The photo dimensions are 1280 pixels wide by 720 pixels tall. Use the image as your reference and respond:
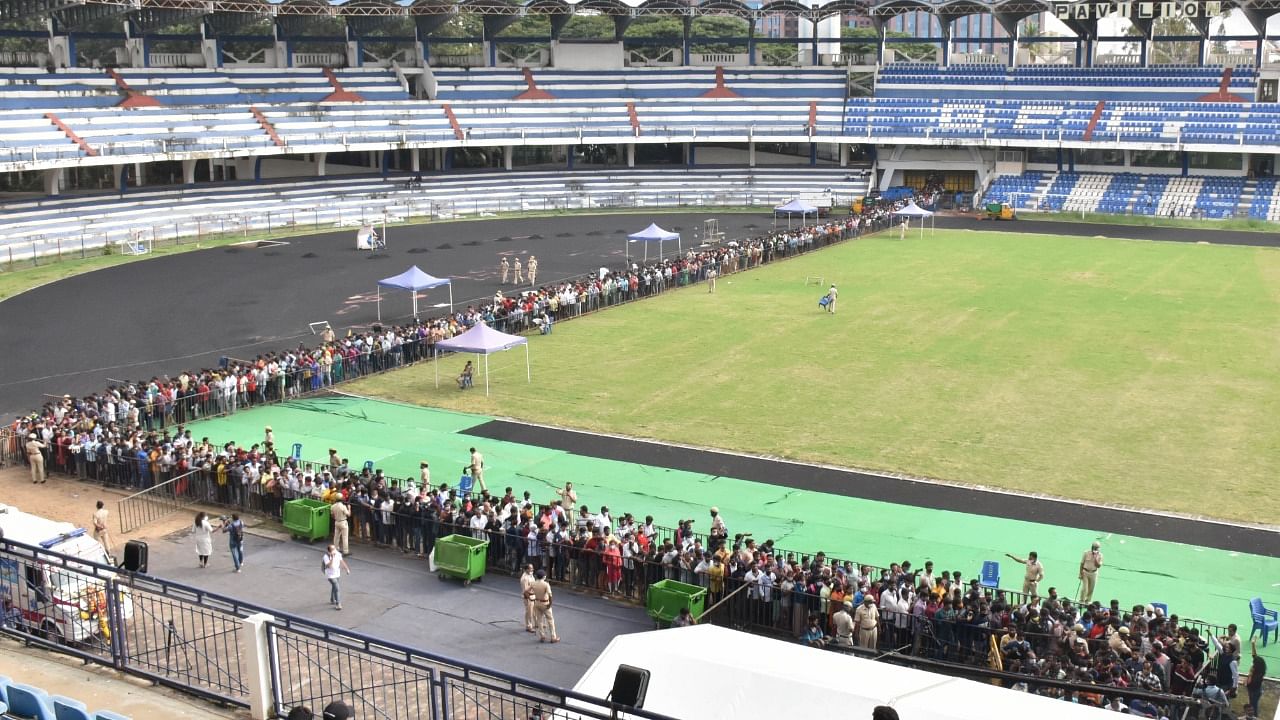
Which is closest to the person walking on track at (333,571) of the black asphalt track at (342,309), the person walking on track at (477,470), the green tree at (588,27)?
the person walking on track at (477,470)

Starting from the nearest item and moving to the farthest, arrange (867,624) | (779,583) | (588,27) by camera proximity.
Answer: (867,624), (779,583), (588,27)

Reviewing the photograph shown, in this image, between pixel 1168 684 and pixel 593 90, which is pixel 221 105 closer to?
pixel 593 90

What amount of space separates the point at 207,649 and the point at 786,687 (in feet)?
30.4

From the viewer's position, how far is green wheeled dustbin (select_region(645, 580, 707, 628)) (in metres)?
19.5

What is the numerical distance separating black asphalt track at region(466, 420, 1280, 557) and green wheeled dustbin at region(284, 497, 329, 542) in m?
6.77

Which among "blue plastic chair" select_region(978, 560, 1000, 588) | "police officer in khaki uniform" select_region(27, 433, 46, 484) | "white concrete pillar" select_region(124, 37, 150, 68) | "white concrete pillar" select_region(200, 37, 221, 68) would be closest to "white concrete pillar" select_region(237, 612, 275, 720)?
"blue plastic chair" select_region(978, 560, 1000, 588)

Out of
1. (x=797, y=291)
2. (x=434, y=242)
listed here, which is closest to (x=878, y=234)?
(x=797, y=291)

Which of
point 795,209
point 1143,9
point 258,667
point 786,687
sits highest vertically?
point 1143,9

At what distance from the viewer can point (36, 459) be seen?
26.6m

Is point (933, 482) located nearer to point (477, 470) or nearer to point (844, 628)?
point (844, 628)

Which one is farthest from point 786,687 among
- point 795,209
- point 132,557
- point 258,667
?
point 795,209

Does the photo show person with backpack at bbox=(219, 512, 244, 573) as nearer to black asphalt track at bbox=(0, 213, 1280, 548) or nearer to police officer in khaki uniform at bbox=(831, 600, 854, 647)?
black asphalt track at bbox=(0, 213, 1280, 548)

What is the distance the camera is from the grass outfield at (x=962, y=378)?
27.2 metres

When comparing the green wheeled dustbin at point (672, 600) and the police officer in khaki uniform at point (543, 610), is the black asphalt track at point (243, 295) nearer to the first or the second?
the police officer in khaki uniform at point (543, 610)
